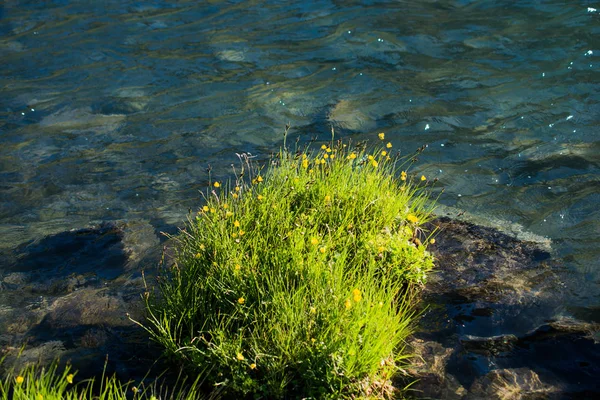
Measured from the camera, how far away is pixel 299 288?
4254mm

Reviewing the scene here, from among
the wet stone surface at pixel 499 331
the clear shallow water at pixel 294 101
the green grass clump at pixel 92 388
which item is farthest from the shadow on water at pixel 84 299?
the wet stone surface at pixel 499 331

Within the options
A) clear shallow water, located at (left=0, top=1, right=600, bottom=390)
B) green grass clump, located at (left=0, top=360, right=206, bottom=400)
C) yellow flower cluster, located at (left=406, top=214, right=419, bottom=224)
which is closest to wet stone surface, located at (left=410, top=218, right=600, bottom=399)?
clear shallow water, located at (left=0, top=1, right=600, bottom=390)

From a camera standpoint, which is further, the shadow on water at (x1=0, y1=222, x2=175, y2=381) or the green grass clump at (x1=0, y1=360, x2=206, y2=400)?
the shadow on water at (x1=0, y1=222, x2=175, y2=381)

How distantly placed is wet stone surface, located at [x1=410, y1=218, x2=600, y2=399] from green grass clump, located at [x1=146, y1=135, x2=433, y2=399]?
0.24m

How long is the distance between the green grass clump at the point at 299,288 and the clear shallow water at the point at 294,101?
1.46 meters

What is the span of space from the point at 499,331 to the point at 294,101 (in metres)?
5.22

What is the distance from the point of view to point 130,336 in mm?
4902

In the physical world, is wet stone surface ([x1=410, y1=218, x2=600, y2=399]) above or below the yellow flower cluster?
below

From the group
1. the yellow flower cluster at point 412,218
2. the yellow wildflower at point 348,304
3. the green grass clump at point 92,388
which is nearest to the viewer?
the green grass clump at point 92,388

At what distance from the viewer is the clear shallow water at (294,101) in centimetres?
714

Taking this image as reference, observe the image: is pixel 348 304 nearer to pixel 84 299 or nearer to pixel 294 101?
pixel 84 299

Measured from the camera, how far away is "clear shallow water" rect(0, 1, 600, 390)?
7.14m

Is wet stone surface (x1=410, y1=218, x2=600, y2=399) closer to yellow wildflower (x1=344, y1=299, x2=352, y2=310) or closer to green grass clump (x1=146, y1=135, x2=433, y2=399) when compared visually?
green grass clump (x1=146, y1=135, x2=433, y2=399)

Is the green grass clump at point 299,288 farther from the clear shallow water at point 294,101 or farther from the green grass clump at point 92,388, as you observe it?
the clear shallow water at point 294,101
